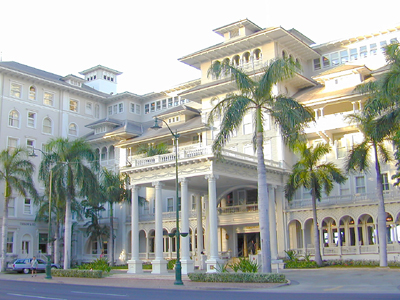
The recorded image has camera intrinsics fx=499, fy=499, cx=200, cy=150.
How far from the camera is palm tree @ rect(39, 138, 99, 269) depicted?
4175 centimetres

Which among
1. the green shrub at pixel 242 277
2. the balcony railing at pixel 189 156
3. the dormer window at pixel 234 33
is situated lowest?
the green shrub at pixel 242 277

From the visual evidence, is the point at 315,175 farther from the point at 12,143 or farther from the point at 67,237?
the point at 12,143

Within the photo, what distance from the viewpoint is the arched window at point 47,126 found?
6350 cm

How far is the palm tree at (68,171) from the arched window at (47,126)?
2201 centimetres

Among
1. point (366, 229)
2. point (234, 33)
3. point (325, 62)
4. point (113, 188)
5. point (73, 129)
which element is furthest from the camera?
point (73, 129)

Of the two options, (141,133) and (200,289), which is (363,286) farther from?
(141,133)

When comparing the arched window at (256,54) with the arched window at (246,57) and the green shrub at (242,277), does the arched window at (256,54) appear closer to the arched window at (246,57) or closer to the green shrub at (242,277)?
the arched window at (246,57)

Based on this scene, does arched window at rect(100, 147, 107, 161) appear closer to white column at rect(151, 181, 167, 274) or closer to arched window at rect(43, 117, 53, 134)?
arched window at rect(43, 117, 53, 134)

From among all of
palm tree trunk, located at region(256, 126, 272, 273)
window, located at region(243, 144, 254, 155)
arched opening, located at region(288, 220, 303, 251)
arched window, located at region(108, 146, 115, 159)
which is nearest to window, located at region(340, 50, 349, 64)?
window, located at region(243, 144, 254, 155)

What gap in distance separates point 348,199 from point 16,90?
41085 mm

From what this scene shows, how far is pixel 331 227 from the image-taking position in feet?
143

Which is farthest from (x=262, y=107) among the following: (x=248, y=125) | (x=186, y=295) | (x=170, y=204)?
(x=170, y=204)

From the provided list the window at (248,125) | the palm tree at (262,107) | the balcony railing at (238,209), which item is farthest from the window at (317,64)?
the palm tree at (262,107)

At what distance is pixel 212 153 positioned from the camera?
35.1 m
